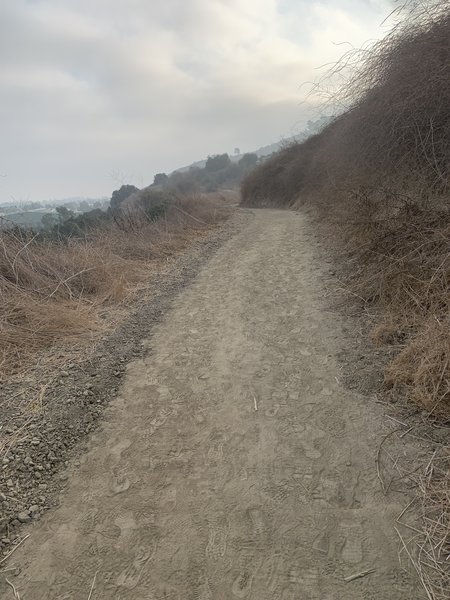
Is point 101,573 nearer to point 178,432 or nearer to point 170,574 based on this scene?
point 170,574

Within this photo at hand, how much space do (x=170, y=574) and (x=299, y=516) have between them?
71 cm

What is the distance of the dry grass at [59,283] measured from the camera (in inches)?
169

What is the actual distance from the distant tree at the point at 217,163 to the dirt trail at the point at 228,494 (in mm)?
58321

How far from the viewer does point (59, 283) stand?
5.43 m

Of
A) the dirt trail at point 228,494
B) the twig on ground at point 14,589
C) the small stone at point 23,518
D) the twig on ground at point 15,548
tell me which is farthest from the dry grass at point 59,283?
the twig on ground at point 14,589

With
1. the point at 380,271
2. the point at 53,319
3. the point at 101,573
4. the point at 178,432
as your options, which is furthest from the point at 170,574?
the point at 380,271

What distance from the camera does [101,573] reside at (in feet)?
6.26

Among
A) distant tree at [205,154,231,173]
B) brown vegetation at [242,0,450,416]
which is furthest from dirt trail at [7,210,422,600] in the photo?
distant tree at [205,154,231,173]

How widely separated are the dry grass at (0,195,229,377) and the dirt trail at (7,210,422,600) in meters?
1.23

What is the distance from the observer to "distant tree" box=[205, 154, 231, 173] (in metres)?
59.0

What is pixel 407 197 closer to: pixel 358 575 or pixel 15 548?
pixel 358 575

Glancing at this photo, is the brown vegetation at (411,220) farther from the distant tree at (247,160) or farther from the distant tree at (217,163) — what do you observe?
the distant tree at (217,163)

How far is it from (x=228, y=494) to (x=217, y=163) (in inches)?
2413

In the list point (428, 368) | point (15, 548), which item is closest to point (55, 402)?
point (15, 548)
